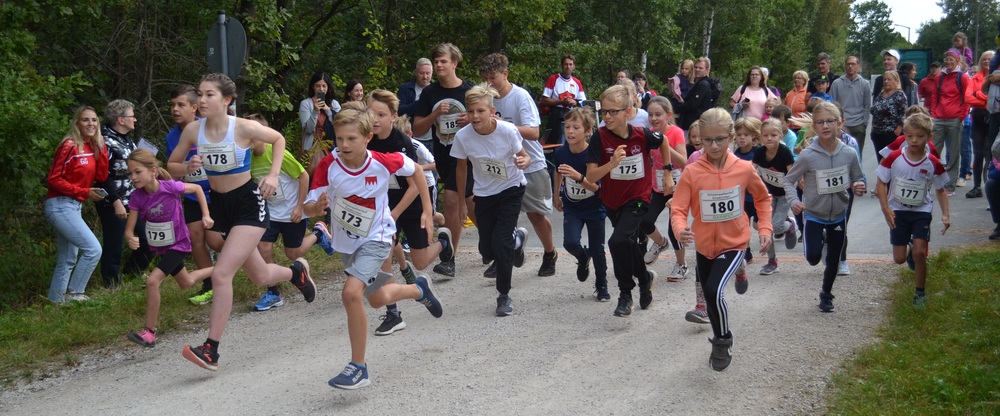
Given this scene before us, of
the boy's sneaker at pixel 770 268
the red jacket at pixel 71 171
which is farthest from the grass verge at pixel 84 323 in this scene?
the boy's sneaker at pixel 770 268

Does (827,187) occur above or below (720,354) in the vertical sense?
above

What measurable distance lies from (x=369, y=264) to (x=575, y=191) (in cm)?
241

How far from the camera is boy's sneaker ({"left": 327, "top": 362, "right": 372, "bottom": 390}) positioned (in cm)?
545

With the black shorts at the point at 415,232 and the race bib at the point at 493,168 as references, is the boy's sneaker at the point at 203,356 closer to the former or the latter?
the black shorts at the point at 415,232

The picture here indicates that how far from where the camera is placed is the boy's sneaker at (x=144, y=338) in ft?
21.9

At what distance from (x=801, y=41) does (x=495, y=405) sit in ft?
140

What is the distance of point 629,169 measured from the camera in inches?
285

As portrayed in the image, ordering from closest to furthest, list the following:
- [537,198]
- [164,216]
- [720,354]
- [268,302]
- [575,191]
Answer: [720,354], [164,216], [575,191], [268,302], [537,198]

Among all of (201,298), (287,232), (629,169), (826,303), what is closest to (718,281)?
(629,169)

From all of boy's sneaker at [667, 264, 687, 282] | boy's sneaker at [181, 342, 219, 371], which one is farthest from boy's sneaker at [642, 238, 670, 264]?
boy's sneaker at [181, 342, 219, 371]

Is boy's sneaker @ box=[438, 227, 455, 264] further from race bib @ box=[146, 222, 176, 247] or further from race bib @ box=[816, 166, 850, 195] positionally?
race bib @ box=[816, 166, 850, 195]

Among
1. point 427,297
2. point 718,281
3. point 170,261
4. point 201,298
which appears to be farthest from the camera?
point 201,298

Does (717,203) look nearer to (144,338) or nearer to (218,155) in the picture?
(218,155)

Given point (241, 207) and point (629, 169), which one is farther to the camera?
point (629, 169)
